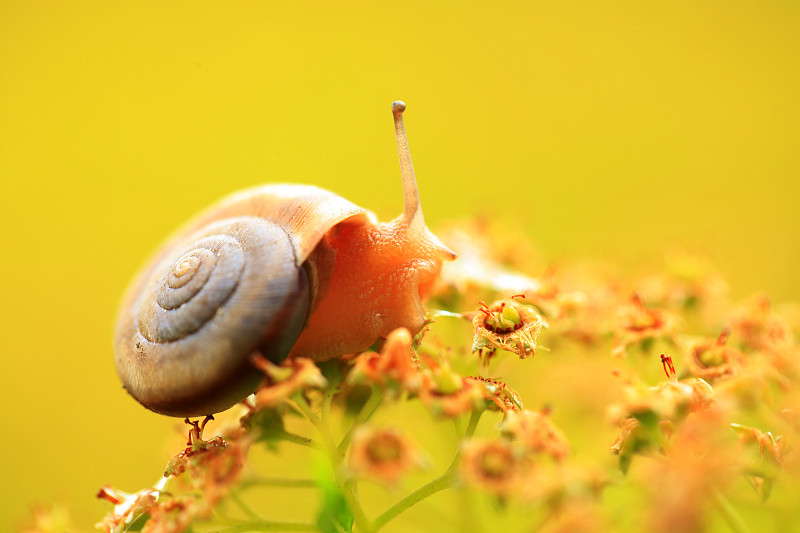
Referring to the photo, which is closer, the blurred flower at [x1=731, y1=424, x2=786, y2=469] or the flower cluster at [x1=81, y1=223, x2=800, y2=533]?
the flower cluster at [x1=81, y1=223, x2=800, y2=533]

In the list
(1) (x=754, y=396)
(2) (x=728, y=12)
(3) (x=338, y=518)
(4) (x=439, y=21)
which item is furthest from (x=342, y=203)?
(2) (x=728, y=12)

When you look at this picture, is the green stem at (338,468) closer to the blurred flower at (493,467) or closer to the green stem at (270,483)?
the green stem at (270,483)

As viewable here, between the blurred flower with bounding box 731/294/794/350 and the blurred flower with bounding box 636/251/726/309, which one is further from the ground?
the blurred flower with bounding box 636/251/726/309

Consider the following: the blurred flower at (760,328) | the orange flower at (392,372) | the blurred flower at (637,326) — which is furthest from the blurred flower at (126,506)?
the blurred flower at (760,328)

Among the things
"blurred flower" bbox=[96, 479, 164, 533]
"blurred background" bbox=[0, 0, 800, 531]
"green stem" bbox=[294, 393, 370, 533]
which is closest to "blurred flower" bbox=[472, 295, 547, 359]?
"green stem" bbox=[294, 393, 370, 533]

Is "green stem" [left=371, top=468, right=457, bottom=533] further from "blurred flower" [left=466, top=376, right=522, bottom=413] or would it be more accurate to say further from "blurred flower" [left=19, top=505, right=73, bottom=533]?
"blurred flower" [left=19, top=505, right=73, bottom=533]

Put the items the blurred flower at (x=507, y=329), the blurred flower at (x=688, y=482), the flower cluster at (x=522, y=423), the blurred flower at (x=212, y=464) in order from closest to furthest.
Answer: the blurred flower at (x=688, y=482)
the flower cluster at (x=522, y=423)
the blurred flower at (x=212, y=464)
the blurred flower at (x=507, y=329)

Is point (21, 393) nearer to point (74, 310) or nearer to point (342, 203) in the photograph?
point (74, 310)
